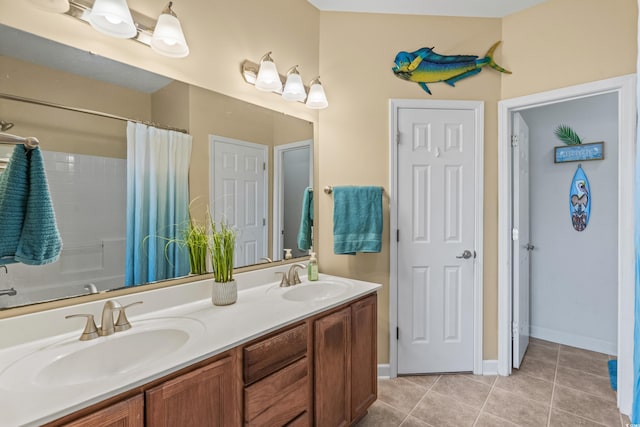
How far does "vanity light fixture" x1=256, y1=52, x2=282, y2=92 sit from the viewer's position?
5.89 feet

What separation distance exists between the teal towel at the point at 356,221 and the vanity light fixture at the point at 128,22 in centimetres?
126

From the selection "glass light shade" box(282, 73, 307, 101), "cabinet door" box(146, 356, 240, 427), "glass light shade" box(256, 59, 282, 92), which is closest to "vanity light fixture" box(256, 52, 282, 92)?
"glass light shade" box(256, 59, 282, 92)

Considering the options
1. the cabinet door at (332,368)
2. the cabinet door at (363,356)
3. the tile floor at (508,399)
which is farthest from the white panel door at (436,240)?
the cabinet door at (332,368)

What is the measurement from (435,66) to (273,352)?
86.8 inches

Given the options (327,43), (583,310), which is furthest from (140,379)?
(583,310)

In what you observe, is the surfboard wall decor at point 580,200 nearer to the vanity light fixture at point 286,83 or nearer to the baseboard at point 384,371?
the baseboard at point 384,371

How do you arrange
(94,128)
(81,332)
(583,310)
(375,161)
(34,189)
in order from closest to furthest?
(34,189) < (81,332) < (94,128) < (375,161) < (583,310)

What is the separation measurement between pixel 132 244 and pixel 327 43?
1.89 meters

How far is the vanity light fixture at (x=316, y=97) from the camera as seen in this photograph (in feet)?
6.91

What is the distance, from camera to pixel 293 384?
4.34 ft

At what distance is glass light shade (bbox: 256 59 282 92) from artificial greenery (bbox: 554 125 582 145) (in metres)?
2.63

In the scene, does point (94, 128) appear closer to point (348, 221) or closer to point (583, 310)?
point (348, 221)

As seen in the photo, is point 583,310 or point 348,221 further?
point 583,310

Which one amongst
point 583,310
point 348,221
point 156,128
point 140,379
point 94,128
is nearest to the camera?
point 140,379
